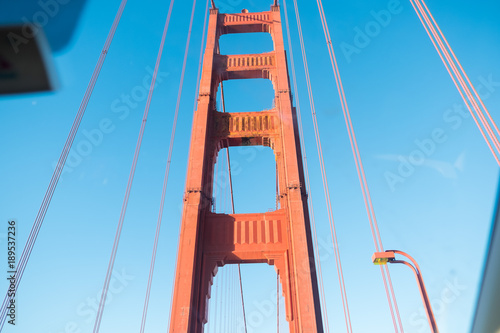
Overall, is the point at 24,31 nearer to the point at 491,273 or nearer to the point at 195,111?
the point at 491,273

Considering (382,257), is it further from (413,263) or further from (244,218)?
(244,218)

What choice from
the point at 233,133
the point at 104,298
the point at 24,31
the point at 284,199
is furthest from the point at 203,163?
the point at 24,31

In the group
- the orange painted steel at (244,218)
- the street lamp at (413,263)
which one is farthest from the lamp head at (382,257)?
the orange painted steel at (244,218)

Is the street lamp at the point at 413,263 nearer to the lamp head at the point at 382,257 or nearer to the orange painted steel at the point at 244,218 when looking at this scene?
the lamp head at the point at 382,257

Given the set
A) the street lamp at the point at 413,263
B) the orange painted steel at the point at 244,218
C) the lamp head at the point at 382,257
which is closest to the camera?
the street lamp at the point at 413,263

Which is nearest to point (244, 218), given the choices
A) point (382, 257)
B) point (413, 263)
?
point (382, 257)

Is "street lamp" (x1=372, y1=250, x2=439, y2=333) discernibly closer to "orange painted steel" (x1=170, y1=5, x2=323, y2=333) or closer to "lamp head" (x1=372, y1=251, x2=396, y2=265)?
"lamp head" (x1=372, y1=251, x2=396, y2=265)

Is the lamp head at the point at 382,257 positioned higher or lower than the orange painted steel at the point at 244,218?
lower

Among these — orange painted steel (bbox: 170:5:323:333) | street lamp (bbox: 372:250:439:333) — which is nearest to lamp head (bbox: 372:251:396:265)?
street lamp (bbox: 372:250:439:333)

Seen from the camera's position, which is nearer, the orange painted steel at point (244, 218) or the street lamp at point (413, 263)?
the street lamp at point (413, 263)
